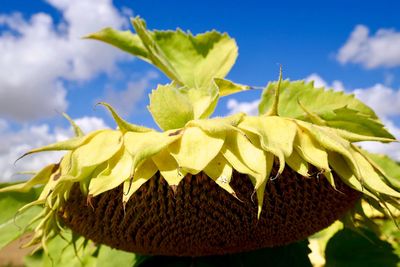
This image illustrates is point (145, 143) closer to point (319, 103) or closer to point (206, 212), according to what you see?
point (206, 212)

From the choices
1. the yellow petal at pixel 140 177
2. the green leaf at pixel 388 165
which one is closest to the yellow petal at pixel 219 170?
the yellow petal at pixel 140 177

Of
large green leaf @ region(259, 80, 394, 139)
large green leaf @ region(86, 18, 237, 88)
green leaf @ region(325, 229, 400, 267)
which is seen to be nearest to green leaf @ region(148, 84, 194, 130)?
large green leaf @ region(259, 80, 394, 139)

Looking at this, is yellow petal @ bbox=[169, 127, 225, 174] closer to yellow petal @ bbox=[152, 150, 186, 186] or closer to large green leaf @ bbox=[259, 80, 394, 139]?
yellow petal @ bbox=[152, 150, 186, 186]

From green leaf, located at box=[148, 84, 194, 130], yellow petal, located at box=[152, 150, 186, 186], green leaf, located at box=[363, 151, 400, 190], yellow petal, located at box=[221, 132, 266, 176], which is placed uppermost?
green leaf, located at box=[363, 151, 400, 190]

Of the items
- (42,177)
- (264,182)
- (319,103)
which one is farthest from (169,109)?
(319,103)

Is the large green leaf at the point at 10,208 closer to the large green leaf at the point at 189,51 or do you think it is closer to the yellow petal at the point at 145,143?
the large green leaf at the point at 189,51

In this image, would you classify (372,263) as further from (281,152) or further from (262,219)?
(281,152)

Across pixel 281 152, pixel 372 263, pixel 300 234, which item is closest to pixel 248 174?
pixel 281 152
